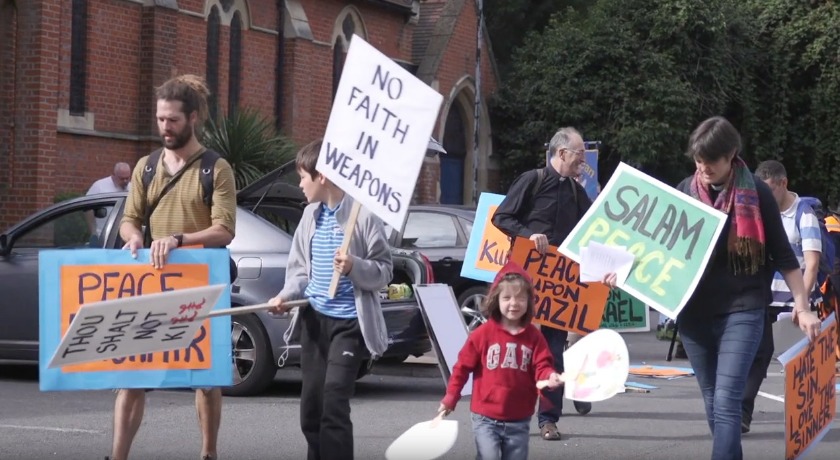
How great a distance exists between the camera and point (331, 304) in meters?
6.33

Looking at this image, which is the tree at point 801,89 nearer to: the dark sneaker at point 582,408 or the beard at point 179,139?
the dark sneaker at point 582,408

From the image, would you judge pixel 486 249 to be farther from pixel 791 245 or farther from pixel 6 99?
pixel 6 99

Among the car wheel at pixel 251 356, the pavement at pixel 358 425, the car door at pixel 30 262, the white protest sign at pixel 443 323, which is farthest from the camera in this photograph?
the car door at pixel 30 262

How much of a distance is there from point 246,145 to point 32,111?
3443 millimetres

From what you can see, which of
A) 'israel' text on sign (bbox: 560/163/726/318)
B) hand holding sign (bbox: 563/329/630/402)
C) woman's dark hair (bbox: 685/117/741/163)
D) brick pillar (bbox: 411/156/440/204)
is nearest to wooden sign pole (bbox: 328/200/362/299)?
'israel' text on sign (bbox: 560/163/726/318)

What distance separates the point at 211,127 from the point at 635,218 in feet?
46.2

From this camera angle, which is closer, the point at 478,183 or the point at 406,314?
the point at 406,314

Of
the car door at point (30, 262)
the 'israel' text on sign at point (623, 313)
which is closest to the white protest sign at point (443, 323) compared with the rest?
the 'israel' text on sign at point (623, 313)

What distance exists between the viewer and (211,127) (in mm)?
20031

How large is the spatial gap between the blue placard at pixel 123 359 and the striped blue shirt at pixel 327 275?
404mm

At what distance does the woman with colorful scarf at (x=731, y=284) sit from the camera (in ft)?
20.3

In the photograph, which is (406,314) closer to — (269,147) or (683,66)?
(269,147)

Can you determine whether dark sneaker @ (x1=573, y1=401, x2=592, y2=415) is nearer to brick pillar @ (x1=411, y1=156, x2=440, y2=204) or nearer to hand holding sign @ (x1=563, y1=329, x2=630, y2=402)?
hand holding sign @ (x1=563, y1=329, x2=630, y2=402)

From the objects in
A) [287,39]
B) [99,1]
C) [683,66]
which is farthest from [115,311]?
[683,66]
